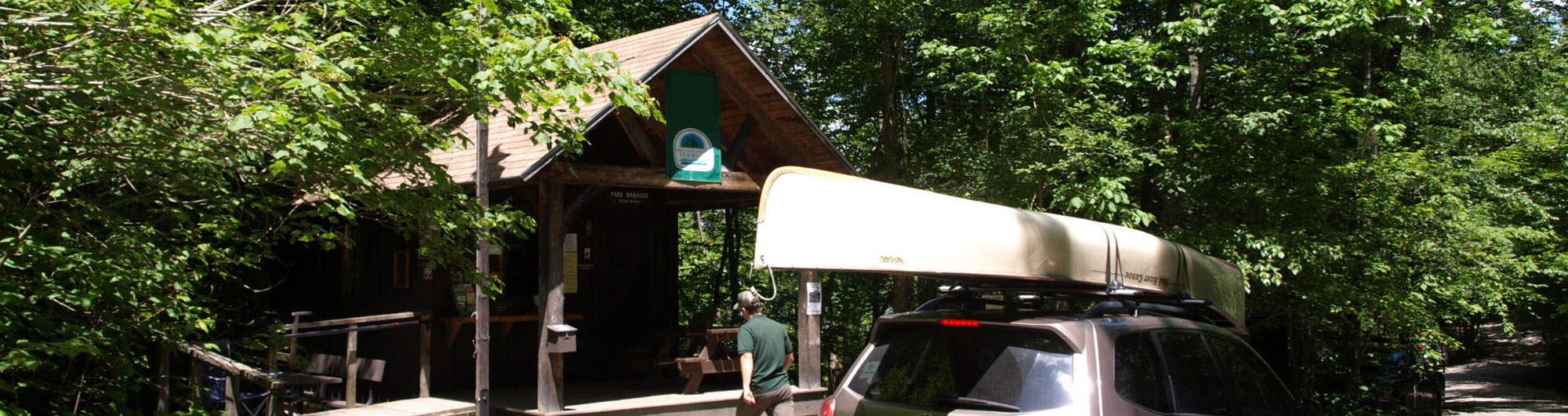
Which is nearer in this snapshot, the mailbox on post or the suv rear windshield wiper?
the suv rear windshield wiper

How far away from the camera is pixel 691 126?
11.1 metres

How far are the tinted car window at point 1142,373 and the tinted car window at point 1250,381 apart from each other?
2.31 ft

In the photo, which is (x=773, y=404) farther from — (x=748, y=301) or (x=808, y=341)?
(x=808, y=341)

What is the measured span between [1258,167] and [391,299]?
10.5 meters

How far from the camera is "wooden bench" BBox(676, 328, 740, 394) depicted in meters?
11.6

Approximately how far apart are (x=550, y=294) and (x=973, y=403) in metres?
5.96

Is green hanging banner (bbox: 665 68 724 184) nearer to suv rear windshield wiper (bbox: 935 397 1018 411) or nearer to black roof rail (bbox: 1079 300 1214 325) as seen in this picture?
black roof rail (bbox: 1079 300 1214 325)

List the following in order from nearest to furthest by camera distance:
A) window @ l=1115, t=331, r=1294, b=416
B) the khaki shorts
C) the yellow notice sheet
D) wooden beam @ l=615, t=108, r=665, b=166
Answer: window @ l=1115, t=331, r=1294, b=416 → the khaki shorts → wooden beam @ l=615, t=108, r=665, b=166 → the yellow notice sheet

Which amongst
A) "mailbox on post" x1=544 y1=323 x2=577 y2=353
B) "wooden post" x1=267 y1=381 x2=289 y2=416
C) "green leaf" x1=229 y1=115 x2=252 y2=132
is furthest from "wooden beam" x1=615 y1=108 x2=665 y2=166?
"green leaf" x1=229 y1=115 x2=252 y2=132

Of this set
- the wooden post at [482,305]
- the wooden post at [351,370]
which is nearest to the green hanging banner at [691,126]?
the wooden post at [482,305]

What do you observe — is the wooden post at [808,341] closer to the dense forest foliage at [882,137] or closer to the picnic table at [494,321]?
the picnic table at [494,321]

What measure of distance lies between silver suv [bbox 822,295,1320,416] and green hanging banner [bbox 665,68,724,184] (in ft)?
17.8

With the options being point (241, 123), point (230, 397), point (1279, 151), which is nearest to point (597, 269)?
point (230, 397)

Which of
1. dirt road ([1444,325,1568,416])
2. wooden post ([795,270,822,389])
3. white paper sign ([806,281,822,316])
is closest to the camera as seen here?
white paper sign ([806,281,822,316])
